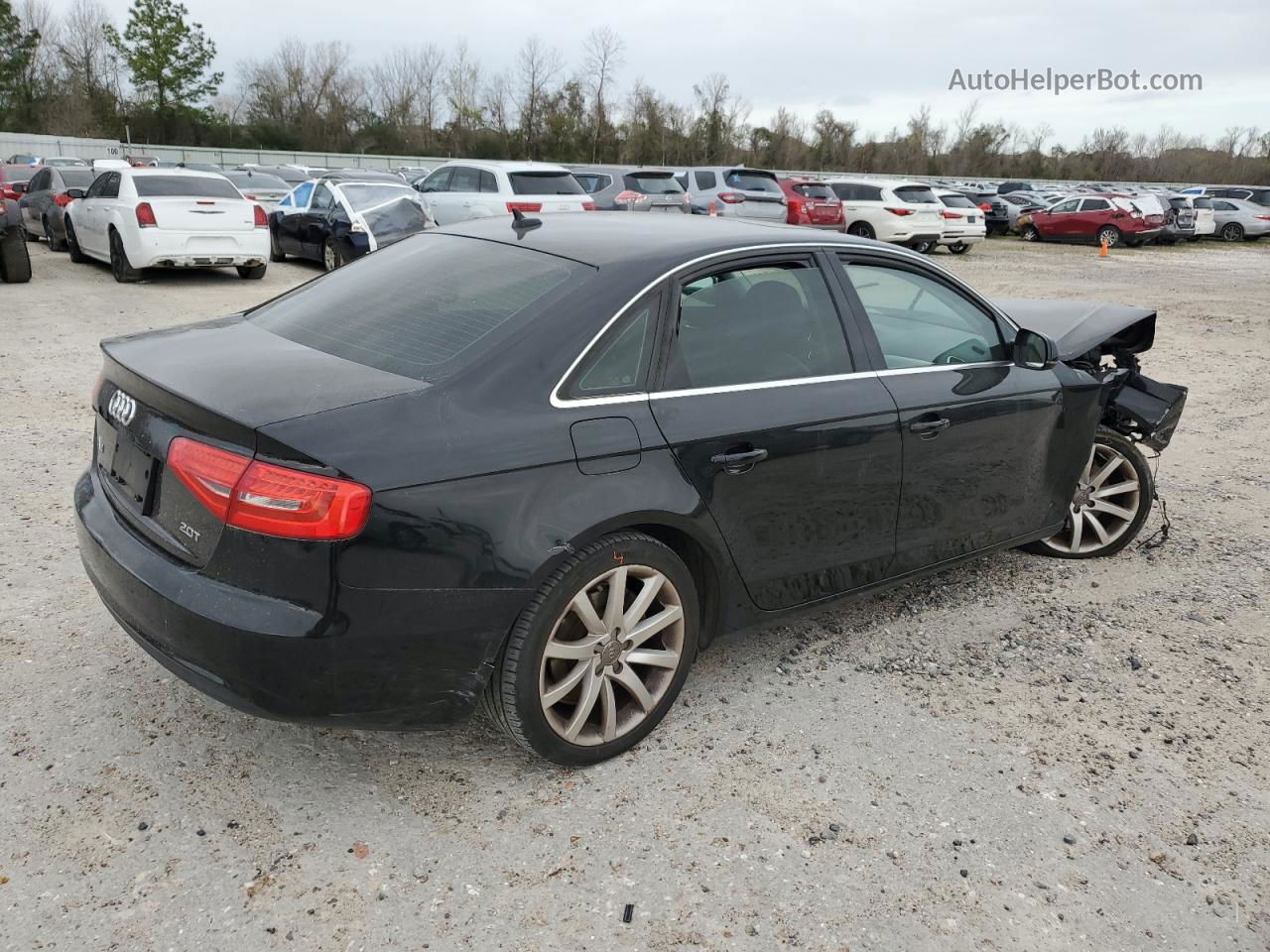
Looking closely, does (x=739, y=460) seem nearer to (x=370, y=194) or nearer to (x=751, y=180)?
(x=370, y=194)

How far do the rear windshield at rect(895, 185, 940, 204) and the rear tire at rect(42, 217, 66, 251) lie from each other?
1657cm

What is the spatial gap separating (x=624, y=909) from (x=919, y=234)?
21908 mm

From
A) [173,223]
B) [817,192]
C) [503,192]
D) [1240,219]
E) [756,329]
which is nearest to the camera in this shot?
[756,329]

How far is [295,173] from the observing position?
3216cm

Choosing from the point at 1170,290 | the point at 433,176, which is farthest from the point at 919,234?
the point at 433,176

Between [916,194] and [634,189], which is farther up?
[916,194]

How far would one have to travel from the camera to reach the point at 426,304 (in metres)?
3.24

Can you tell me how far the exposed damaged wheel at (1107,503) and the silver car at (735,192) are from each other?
640 inches

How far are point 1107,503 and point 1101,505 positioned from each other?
4cm

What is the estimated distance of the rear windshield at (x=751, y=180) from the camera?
830 inches

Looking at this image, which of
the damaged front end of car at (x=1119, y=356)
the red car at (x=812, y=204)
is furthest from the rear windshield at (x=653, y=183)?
the damaged front end of car at (x=1119, y=356)

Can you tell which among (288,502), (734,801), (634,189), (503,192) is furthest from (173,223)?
(734,801)

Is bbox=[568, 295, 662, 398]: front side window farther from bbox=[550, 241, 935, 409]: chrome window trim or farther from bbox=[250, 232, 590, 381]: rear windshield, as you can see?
bbox=[250, 232, 590, 381]: rear windshield

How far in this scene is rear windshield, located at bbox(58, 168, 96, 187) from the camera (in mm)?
16766
